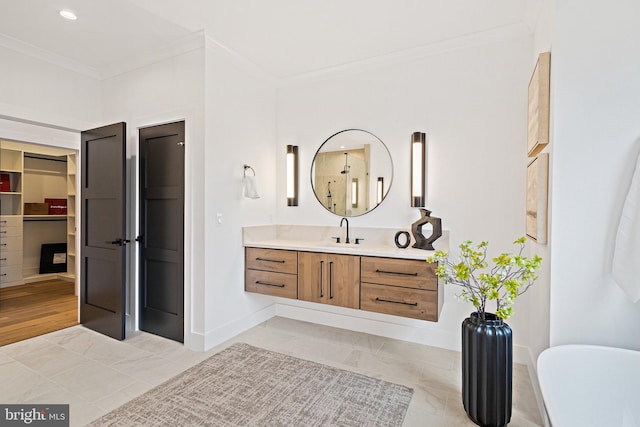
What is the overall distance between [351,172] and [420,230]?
3.13ft

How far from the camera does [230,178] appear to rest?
Answer: 10.1ft

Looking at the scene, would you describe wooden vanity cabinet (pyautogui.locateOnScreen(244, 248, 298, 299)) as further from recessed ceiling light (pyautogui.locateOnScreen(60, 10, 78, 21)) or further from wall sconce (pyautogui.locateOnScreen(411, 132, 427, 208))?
recessed ceiling light (pyautogui.locateOnScreen(60, 10, 78, 21))

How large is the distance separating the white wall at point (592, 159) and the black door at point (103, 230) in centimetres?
335

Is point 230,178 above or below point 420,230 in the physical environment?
above

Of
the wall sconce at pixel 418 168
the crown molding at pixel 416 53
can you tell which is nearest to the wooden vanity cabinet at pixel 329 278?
the wall sconce at pixel 418 168

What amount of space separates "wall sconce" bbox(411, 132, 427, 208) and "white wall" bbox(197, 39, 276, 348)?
1.57 m

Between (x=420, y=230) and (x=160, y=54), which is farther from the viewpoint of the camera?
(x=160, y=54)

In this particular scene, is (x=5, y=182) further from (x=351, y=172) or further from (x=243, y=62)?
(x=351, y=172)

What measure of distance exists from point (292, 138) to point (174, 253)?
1.73m

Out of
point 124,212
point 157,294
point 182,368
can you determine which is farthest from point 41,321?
point 182,368

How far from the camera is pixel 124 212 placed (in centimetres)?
305

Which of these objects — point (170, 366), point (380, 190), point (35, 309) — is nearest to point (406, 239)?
point (380, 190)

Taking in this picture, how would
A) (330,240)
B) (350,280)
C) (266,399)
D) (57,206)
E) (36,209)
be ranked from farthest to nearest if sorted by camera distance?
1. (57,206)
2. (36,209)
3. (330,240)
4. (350,280)
5. (266,399)

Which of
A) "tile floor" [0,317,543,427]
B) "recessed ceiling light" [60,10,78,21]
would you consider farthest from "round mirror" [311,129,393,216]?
"recessed ceiling light" [60,10,78,21]
